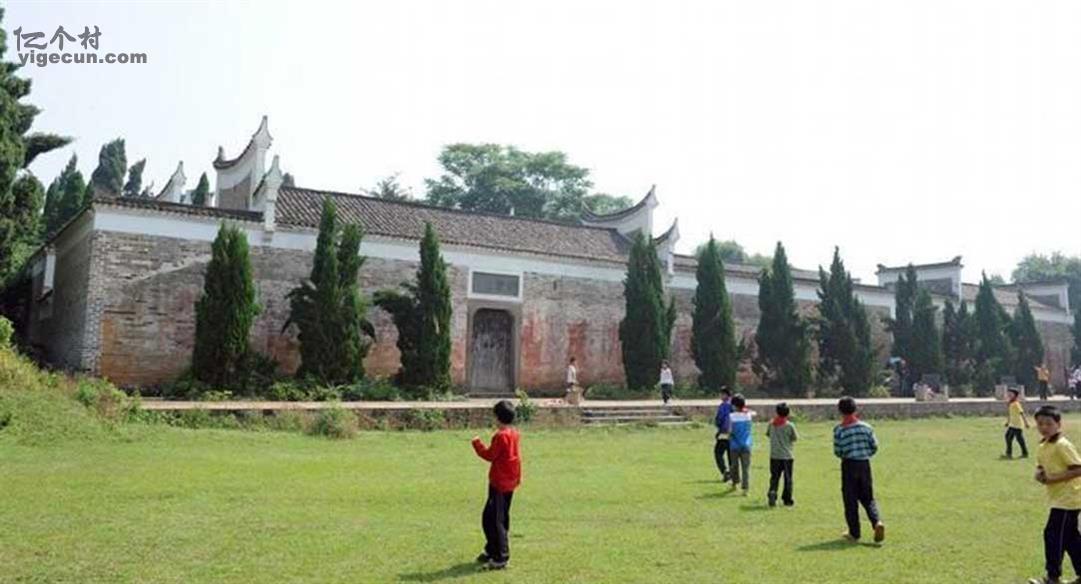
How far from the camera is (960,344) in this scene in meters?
32.3

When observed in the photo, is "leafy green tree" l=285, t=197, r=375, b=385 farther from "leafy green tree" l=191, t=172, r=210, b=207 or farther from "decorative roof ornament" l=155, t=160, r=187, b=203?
"leafy green tree" l=191, t=172, r=210, b=207

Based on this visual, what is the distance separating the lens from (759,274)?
29.0m

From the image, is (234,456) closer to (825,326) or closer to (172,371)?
(172,371)

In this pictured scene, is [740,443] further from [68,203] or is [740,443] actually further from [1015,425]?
[68,203]

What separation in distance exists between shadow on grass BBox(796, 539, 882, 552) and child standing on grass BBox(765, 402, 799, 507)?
1.85 metres

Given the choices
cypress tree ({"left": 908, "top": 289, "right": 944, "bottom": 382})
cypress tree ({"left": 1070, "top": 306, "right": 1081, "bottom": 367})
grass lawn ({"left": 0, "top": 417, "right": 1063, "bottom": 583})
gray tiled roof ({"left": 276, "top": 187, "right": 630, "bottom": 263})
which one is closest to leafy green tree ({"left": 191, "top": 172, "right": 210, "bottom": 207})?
gray tiled roof ({"left": 276, "top": 187, "right": 630, "bottom": 263})

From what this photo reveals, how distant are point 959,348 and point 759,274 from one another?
9724 mm

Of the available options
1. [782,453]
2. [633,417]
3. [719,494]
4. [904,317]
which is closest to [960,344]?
[904,317]

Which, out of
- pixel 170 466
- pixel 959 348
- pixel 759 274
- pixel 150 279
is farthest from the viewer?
pixel 959 348

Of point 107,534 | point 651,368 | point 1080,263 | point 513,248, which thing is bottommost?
point 107,534

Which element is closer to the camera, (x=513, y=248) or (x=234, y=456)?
(x=234, y=456)

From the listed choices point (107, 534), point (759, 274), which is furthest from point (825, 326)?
point (107, 534)

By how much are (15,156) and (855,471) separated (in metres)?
17.9

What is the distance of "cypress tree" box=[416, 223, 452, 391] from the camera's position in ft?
66.9
